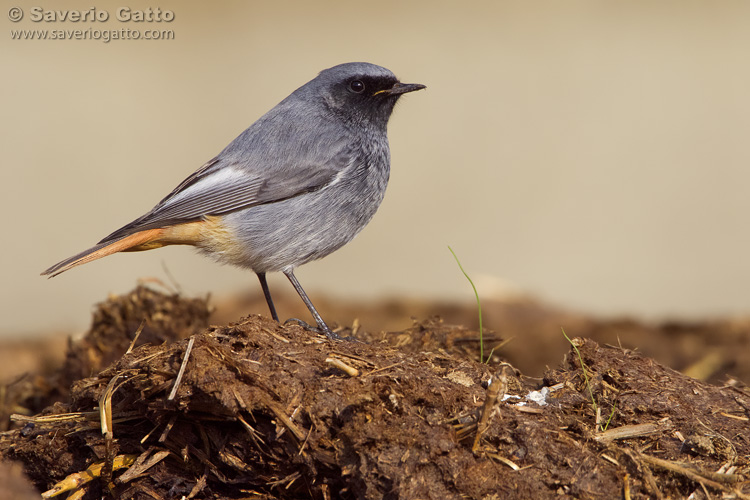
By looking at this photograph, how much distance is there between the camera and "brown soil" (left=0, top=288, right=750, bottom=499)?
2594 millimetres

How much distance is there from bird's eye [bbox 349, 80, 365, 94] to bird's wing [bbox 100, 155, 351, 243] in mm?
663

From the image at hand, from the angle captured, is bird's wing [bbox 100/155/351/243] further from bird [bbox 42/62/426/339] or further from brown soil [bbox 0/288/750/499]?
brown soil [bbox 0/288/750/499]

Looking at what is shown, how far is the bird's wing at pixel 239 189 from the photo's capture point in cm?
442

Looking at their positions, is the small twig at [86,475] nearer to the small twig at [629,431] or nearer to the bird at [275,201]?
the bird at [275,201]

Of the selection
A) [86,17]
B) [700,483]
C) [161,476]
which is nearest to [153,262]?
[86,17]

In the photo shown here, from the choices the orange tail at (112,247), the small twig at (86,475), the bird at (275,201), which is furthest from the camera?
the bird at (275,201)

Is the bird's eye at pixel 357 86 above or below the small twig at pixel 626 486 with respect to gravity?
above

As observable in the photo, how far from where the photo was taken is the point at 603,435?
285 centimetres

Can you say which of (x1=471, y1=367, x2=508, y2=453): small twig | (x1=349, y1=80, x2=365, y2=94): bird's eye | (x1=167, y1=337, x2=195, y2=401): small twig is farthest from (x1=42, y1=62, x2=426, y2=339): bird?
(x1=471, y1=367, x2=508, y2=453): small twig

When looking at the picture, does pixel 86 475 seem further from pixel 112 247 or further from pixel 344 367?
pixel 112 247

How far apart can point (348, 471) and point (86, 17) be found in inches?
253

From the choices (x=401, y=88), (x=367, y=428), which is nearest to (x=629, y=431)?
(x=367, y=428)

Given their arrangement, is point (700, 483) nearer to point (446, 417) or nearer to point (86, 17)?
point (446, 417)

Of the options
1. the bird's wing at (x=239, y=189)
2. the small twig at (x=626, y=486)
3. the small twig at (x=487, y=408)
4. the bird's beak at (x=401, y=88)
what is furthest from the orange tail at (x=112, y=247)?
the small twig at (x=626, y=486)
